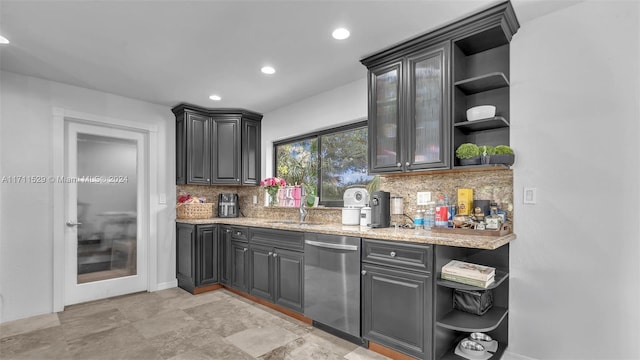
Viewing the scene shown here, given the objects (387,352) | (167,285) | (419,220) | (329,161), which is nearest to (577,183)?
(419,220)

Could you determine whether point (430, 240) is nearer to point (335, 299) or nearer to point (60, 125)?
point (335, 299)

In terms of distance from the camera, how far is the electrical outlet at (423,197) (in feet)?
9.12

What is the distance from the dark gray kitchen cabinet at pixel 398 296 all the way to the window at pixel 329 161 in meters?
1.28

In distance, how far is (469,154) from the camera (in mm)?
2244

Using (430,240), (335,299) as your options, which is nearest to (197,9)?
(430,240)

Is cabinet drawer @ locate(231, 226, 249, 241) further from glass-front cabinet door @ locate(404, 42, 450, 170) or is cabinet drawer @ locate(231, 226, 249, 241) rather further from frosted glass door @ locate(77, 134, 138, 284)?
glass-front cabinet door @ locate(404, 42, 450, 170)

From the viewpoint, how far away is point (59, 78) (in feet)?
11.0

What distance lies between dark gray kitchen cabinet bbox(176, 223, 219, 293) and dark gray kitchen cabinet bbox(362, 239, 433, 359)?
7.70ft

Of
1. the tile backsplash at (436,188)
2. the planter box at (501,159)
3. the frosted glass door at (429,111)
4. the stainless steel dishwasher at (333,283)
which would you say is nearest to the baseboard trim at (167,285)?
the tile backsplash at (436,188)

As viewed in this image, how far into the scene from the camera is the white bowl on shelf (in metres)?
2.26

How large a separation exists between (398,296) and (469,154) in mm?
1123

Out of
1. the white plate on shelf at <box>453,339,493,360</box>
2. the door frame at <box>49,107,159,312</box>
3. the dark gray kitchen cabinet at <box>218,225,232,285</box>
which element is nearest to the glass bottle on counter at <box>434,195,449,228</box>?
the white plate on shelf at <box>453,339,493,360</box>

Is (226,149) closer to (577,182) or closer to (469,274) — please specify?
(469,274)

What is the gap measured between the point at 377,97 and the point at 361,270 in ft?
4.95
